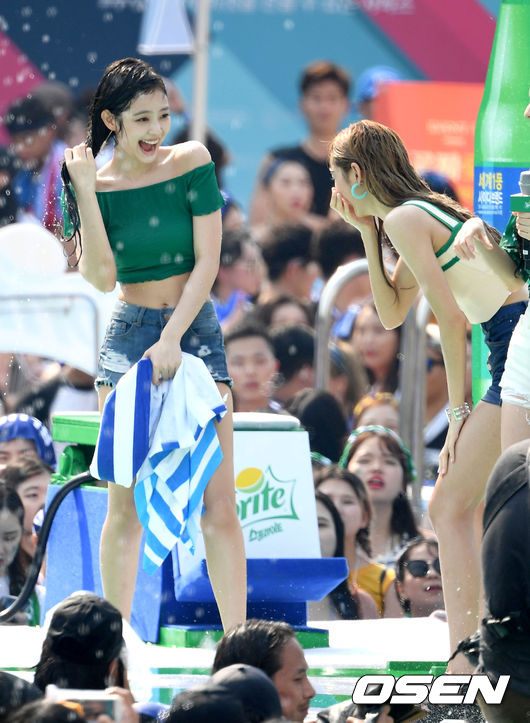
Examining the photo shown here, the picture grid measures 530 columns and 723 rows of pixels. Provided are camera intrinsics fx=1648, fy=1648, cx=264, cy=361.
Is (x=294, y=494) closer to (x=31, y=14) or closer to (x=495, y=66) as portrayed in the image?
(x=495, y=66)

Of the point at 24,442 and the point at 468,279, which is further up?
the point at 468,279

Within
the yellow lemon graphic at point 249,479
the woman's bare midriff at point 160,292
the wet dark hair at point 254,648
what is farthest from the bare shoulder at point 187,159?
the wet dark hair at point 254,648

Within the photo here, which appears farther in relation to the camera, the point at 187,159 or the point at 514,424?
the point at 187,159

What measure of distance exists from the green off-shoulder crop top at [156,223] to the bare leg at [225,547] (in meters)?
0.70

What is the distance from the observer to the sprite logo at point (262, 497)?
255 inches

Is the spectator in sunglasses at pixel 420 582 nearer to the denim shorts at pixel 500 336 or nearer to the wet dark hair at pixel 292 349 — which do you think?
the denim shorts at pixel 500 336

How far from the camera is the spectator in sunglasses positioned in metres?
7.39

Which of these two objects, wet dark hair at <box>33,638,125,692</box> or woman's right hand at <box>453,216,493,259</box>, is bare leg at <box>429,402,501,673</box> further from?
wet dark hair at <box>33,638,125,692</box>

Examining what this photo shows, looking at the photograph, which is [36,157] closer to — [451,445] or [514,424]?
[451,445]

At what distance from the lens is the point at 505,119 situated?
628 centimetres

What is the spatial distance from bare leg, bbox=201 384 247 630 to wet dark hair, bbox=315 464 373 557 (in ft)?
7.76

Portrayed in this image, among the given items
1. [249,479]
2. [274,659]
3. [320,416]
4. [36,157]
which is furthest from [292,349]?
[274,659]

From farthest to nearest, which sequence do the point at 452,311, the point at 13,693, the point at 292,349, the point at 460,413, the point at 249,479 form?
the point at 292,349
the point at 249,479
the point at 460,413
the point at 452,311
the point at 13,693

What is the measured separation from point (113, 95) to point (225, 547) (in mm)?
1547
